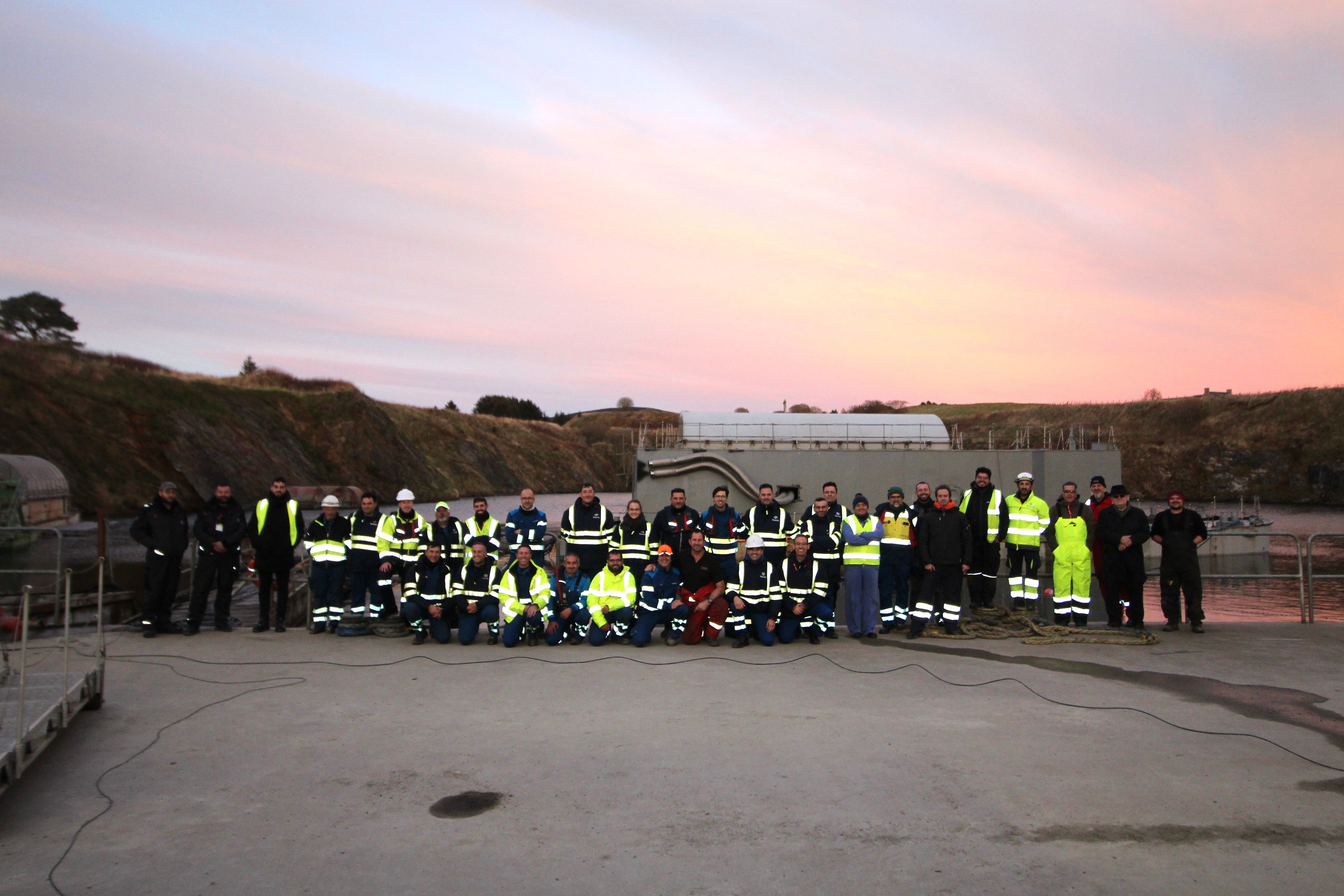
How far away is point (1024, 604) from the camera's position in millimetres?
9750

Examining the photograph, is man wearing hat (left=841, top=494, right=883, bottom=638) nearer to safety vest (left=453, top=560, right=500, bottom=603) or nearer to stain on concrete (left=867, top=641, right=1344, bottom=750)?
stain on concrete (left=867, top=641, right=1344, bottom=750)

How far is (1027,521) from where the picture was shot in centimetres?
948

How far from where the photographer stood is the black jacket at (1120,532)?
9250 millimetres

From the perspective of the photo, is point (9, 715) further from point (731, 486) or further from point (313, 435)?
point (313, 435)

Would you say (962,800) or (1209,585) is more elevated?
(962,800)

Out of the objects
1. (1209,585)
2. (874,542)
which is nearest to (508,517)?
(874,542)

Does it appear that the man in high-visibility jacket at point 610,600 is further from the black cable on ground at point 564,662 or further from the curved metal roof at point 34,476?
the curved metal roof at point 34,476

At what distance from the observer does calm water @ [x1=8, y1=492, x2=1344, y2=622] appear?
2059 cm

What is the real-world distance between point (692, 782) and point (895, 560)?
5488mm

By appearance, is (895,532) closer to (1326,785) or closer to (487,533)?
(487,533)

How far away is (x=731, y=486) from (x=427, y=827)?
22.8 meters

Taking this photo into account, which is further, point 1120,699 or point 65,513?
point 65,513

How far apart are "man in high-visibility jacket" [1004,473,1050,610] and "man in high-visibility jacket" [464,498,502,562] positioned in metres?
5.12

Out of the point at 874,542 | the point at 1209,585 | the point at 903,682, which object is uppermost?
the point at 874,542
